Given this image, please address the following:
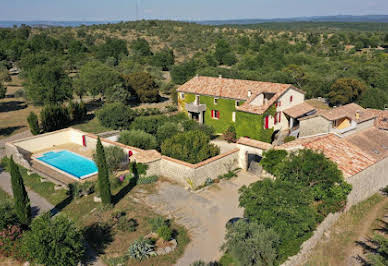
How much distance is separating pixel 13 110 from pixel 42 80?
830 cm

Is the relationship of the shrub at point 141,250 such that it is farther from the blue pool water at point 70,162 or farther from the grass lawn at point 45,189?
the blue pool water at point 70,162

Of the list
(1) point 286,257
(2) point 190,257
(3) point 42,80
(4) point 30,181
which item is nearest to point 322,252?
(1) point 286,257

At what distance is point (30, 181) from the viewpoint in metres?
25.8

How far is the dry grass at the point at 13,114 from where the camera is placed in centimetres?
3956

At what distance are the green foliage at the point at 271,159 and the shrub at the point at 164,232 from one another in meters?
9.90

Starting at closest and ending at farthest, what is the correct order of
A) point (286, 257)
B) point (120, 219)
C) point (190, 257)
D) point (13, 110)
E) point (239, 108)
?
point (286, 257), point (190, 257), point (120, 219), point (239, 108), point (13, 110)

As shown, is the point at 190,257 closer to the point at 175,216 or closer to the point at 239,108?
the point at 175,216

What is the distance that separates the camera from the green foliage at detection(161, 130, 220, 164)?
25.8 metres

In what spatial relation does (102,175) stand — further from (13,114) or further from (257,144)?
(13,114)

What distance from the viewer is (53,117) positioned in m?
37.8

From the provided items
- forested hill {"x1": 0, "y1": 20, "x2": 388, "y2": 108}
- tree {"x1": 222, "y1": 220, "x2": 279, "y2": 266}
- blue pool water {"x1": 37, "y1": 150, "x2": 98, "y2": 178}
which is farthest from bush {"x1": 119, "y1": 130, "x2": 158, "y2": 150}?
forested hill {"x1": 0, "y1": 20, "x2": 388, "y2": 108}

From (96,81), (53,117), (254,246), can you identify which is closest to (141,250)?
(254,246)

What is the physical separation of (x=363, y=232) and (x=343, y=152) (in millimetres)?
5964

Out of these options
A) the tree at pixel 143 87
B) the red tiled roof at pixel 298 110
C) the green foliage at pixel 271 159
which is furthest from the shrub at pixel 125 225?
the tree at pixel 143 87
